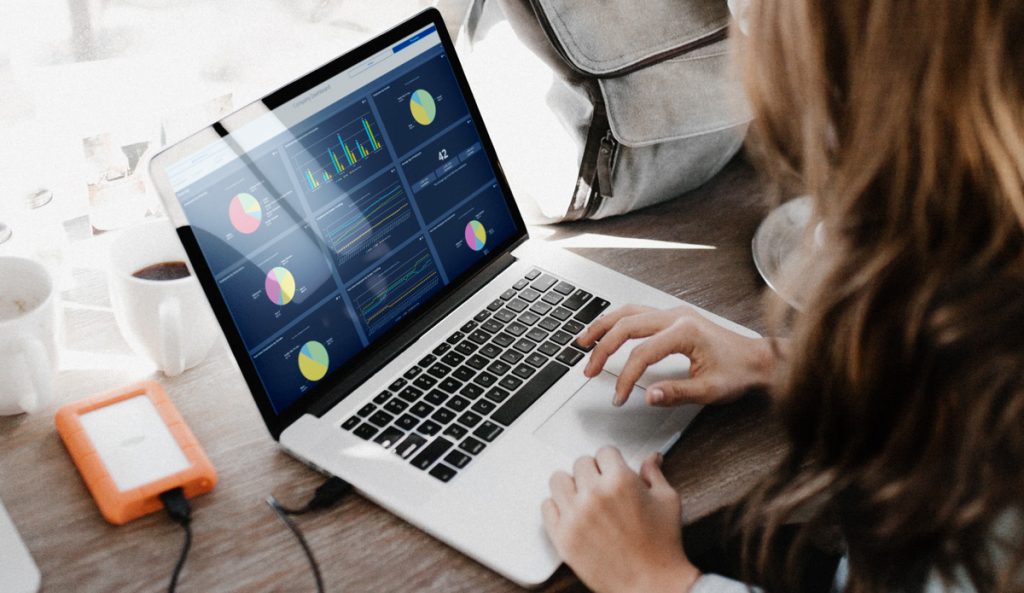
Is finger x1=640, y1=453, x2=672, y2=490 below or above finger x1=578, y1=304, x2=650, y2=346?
below

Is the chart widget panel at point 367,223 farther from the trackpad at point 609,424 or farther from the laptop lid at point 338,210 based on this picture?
the trackpad at point 609,424

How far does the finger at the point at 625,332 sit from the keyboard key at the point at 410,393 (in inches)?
5.9

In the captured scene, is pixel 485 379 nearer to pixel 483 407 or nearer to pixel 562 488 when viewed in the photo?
pixel 483 407

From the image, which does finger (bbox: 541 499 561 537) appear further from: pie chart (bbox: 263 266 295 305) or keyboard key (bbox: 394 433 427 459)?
pie chart (bbox: 263 266 295 305)

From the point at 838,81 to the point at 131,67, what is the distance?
0.74 metres

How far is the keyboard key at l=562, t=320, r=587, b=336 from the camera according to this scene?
35.0 inches

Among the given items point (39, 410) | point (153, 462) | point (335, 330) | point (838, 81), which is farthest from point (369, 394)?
point (838, 81)

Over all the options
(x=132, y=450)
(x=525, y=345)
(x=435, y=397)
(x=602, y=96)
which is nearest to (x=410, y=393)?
(x=435, y=397)

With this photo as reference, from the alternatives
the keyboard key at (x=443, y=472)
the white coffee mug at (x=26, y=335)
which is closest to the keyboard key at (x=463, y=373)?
the keyboard key at (x=443, y=472)

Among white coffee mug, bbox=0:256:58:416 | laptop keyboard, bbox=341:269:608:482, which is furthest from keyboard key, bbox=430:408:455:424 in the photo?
white coffee mug, bbox=0:256:58:416

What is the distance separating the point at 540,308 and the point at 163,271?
1.18 feet

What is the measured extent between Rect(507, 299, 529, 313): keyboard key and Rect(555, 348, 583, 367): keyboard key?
70 mm

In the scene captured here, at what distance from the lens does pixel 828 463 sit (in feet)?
2.11

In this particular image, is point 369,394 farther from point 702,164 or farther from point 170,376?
point 702,164
